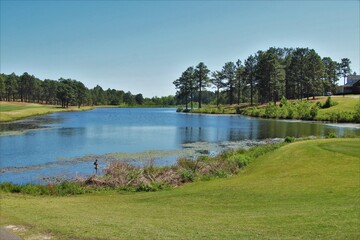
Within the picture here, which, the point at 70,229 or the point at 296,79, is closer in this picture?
the point at 70,229

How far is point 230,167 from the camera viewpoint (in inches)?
993

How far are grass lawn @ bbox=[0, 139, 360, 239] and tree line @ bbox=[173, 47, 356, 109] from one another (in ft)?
360

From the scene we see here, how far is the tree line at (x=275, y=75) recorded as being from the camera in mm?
126688

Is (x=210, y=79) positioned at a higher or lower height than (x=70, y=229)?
higher

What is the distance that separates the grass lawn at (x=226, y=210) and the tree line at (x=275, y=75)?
10981 centimetres

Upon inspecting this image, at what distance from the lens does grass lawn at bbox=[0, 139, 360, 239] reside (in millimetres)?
9625

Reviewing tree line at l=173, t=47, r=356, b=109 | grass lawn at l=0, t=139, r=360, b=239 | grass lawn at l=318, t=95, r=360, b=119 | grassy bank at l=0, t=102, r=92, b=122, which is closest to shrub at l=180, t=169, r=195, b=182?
grass lawn at l=0, t=139, r=360, b=239

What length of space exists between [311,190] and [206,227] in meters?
7.77

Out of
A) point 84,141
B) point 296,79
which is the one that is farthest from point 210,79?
point 84,141

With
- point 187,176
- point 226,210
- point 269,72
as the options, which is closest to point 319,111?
point 269,72

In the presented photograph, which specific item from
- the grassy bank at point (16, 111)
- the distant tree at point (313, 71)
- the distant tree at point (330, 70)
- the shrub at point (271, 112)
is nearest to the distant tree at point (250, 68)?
the distant tree at point (313, 71)

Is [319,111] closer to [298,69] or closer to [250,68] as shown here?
[298,69]

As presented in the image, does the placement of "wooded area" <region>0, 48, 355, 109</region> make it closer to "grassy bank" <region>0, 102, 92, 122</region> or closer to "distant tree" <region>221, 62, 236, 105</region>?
"distant tree" <region>221, 62, 236, 105</region>

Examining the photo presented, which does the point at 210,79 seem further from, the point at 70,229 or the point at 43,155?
the point at 70,229
